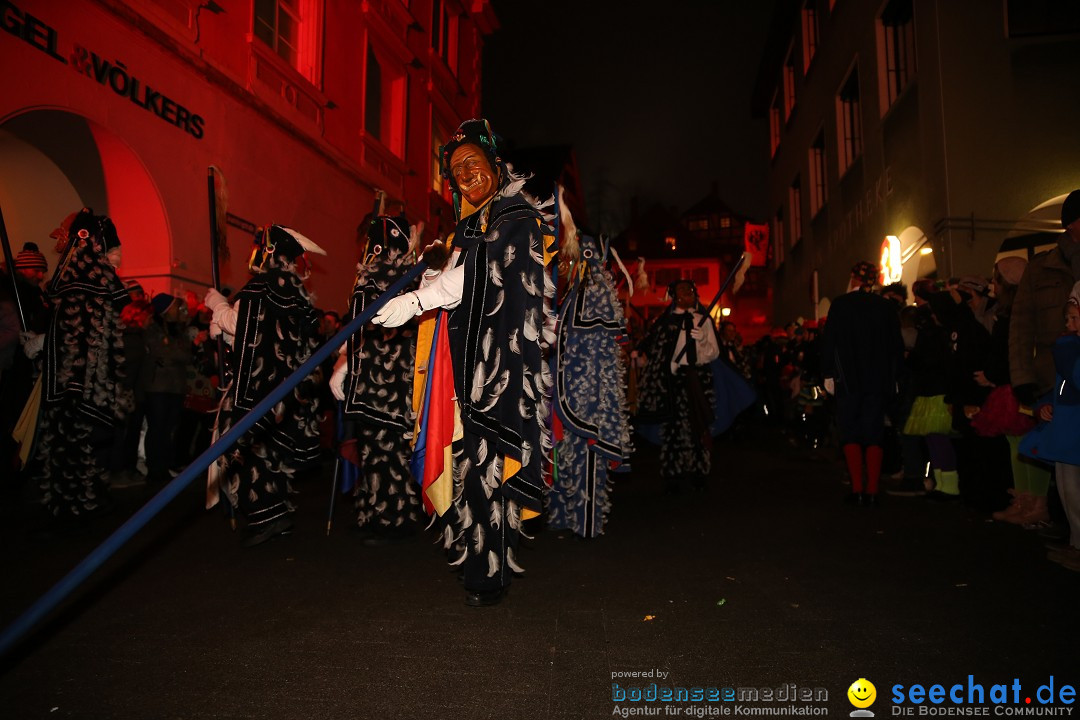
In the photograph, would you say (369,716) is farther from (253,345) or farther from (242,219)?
(242,219)

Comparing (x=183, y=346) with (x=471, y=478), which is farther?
(x=183, y=346)

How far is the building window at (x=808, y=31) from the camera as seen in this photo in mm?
17734

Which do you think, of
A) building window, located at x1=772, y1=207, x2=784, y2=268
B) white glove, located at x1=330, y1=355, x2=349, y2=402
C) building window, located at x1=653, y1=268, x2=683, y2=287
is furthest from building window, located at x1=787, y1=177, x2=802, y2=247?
building window, located at x1=653, y1=268, x2=683, y2=287

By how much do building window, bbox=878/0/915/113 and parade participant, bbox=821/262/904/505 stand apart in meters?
6.40

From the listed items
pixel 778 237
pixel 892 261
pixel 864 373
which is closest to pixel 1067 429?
pixel 864 373

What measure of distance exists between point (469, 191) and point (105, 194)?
7663mm

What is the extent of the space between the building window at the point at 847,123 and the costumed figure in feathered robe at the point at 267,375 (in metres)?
13.2

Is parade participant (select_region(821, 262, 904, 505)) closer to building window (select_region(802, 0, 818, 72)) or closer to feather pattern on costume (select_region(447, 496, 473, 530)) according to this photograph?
feather pattern on costume (select_region(447, 496, 473, 530))

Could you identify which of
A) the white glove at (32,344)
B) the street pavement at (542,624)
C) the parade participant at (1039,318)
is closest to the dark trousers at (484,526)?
the street pavement at (542,624)

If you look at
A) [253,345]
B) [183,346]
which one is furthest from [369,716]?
[183,346]

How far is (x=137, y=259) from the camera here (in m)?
8.83

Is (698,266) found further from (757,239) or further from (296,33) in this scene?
(296,33)

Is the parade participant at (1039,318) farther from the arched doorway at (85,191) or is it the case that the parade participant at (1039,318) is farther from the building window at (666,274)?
the building window at (666,274)

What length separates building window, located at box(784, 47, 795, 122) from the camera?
20.9 metres
